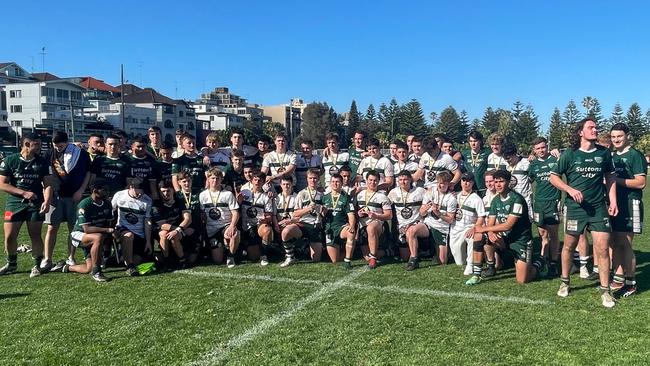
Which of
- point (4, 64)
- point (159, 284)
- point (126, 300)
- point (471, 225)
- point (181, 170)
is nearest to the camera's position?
point (126, 300)

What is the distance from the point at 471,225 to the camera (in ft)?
23.1

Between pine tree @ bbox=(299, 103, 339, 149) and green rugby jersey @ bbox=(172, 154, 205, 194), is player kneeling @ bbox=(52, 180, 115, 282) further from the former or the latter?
pine tree @ bbox=(299, 103, 339, 149)

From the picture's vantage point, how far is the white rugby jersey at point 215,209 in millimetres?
7402

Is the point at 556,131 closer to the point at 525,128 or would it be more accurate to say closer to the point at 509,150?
the point at 525,128

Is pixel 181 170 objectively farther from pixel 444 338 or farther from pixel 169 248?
pixel 444 338

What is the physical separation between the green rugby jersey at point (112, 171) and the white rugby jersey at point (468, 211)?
192 inches

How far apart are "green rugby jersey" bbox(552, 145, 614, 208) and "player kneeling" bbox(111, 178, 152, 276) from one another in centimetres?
550

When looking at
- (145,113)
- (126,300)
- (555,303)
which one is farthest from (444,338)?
(145,113)

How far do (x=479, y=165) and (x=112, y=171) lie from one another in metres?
5.88

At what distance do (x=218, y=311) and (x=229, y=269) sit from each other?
1922 millimetres

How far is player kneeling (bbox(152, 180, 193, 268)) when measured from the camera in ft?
23.2

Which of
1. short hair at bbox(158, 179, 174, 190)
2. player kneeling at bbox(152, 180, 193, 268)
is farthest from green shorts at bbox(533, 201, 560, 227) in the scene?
short hair at bbox(158, 179, 174, 190)

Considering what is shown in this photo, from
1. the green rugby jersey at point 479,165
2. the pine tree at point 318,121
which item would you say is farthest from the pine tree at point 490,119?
the green rugby jersey at point 479,165

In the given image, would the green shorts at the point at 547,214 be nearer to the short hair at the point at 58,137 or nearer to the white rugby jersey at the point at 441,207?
the white rugby jersey at the point at 441,207
